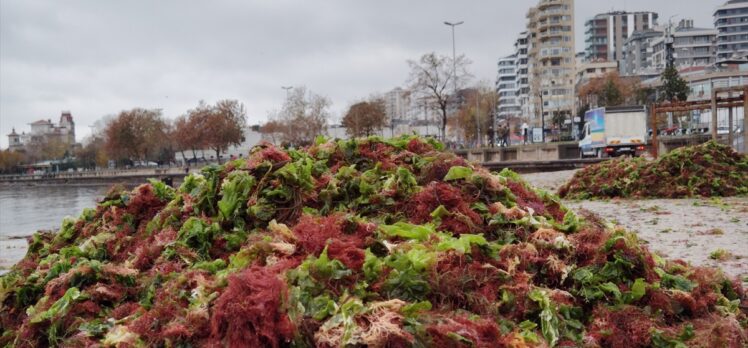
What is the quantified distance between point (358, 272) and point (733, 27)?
143m

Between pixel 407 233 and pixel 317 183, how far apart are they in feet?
3.75

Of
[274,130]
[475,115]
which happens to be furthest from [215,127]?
[475,115]

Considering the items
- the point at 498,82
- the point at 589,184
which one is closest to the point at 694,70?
the point at 498,82

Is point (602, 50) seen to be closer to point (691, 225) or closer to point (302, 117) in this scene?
point (302, 117)

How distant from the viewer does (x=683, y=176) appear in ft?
43.4

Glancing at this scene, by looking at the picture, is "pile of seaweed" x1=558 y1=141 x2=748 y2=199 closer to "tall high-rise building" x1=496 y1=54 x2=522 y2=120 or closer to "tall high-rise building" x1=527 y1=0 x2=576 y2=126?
"tall high-rise building" x1=527 y1=0 x2=576 y2=126

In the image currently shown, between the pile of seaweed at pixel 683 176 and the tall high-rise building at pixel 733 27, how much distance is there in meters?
125

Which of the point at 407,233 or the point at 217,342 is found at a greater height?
the point at 407,233

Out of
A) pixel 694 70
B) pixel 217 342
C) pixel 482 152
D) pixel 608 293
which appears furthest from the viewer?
pixel 694 70

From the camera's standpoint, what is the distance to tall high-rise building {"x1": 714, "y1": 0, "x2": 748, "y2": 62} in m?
121

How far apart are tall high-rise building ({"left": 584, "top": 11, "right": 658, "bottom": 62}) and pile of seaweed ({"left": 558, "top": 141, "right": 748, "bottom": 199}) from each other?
148 m

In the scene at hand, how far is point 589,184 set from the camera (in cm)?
1484

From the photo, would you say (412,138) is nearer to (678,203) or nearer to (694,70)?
(678,203)

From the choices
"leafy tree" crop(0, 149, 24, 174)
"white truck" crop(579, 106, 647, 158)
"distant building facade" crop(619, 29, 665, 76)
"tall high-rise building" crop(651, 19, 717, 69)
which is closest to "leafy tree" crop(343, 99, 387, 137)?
"white truck" crop(579, 106, 647, 158)
